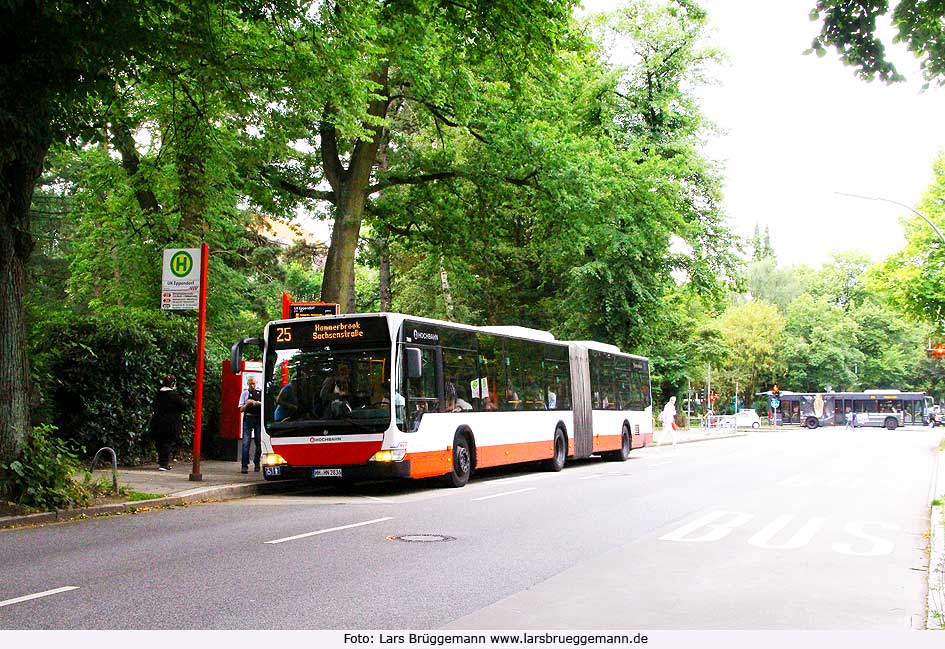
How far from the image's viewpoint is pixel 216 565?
8.49 meters

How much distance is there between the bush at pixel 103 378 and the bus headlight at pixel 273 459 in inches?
161

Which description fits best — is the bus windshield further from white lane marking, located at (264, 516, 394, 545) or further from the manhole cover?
the manhole cover

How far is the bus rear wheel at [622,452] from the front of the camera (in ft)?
88.9

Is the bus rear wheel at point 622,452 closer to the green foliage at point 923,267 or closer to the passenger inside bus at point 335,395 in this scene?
the passenger inside bus at point 335,395

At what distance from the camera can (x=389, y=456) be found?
49.4 ft

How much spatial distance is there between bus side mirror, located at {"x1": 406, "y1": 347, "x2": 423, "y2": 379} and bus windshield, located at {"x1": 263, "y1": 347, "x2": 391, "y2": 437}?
0.35 meters

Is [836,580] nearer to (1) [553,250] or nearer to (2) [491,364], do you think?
(2) [491,364]

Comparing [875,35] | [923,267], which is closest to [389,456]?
[875,35]

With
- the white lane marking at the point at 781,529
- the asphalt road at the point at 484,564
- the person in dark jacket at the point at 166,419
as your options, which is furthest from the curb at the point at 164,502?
the white lane marking at the point at 781,529

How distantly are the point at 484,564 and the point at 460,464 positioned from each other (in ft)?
29.0

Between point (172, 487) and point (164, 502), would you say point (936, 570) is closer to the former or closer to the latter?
point (164, 502)

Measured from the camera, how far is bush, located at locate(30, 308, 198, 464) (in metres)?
17.7

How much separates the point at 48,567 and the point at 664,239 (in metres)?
24.6

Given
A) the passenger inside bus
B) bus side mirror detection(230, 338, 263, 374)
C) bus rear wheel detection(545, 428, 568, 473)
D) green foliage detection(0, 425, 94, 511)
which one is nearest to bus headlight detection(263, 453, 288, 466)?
the passenger inside bus
